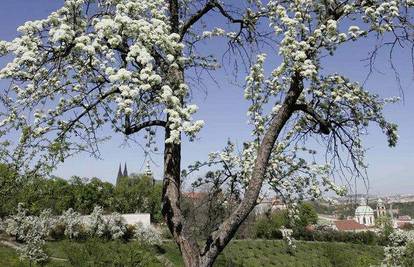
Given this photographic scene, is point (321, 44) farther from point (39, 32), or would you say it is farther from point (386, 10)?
point (39, 32)

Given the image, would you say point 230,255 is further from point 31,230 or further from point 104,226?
point 31,230

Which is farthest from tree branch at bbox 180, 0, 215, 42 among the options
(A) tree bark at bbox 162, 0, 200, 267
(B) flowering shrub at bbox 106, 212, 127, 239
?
(B) flowering shrub at bbox 106, 212, 127, 239

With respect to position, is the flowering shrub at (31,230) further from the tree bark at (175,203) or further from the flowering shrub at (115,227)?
the tree bark at (175,203)

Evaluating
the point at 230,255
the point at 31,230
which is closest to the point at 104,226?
the point at 31,230

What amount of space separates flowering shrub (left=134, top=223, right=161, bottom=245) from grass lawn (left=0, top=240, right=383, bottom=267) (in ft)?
2.76

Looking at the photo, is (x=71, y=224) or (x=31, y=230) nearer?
(x=31, y=230)

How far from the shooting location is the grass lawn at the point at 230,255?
81.0 ft

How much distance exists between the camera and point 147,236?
39312mm

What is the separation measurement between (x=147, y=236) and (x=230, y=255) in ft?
29.1

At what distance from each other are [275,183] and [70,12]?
15.9ft

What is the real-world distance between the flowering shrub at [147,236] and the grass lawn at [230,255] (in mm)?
842

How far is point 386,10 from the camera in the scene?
5.86 m

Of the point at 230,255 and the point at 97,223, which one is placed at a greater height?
the point at 97,223

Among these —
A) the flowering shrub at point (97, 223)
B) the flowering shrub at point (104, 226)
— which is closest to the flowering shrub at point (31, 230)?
the flowering shrub at point (97, 223)
